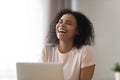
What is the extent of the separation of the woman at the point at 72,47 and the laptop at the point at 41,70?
1.51 ft

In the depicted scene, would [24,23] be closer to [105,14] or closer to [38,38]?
[38,38]

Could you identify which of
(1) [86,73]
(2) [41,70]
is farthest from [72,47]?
(2) [41,70]

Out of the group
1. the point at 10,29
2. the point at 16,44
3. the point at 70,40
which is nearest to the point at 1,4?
the point at 10,29

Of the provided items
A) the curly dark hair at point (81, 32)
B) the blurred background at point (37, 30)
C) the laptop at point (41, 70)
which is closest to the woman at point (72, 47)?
the curly dark hair at point (81, 32)

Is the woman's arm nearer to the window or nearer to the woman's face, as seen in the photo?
the woman's face

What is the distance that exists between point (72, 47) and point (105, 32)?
1002 millimetres

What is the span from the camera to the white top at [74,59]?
1.85m

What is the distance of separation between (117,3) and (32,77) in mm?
1800

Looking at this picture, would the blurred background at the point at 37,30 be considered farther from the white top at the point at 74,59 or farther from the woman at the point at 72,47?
the white top at the point at 74,59

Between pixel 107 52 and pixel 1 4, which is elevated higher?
pixel 1 4

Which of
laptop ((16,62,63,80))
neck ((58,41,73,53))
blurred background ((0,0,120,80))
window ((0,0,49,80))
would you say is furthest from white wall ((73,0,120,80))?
laptop ((16,62,63,80))

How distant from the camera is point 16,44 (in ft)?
9.29

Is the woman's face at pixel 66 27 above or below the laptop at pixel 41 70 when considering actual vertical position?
above

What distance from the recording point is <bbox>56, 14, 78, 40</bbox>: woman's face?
6.12 ft
